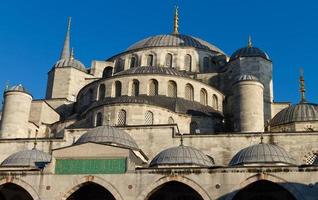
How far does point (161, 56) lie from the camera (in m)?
39.8

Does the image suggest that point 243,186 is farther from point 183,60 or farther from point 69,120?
point 183,60

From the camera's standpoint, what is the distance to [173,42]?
135 feet

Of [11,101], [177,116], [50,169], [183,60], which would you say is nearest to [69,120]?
[11,101]

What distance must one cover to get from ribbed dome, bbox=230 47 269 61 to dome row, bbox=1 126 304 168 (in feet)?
40.8

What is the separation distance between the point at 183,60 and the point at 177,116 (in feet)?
35.7

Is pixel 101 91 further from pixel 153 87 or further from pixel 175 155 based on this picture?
pixel 175 155

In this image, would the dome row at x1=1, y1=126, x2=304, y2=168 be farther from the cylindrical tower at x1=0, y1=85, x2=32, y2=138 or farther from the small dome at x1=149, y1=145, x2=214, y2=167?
the cylindrical tower at x1=0, y1=85, x2=32, y2=138

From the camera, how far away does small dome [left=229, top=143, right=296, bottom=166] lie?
22.4 m

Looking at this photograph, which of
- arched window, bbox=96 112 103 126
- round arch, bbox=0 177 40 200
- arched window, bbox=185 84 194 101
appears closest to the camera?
round arch, bbox=0 177 40 200

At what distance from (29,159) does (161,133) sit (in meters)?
6.55

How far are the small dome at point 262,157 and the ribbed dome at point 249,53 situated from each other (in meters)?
13.0

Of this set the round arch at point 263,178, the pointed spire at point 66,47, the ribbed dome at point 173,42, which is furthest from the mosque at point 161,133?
the pointed spire at point 66,47

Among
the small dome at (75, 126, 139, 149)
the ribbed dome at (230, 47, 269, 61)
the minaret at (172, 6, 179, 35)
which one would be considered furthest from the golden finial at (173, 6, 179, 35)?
the small dome at (75, 126, 139, 149)

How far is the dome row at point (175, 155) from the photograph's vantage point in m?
22.6
